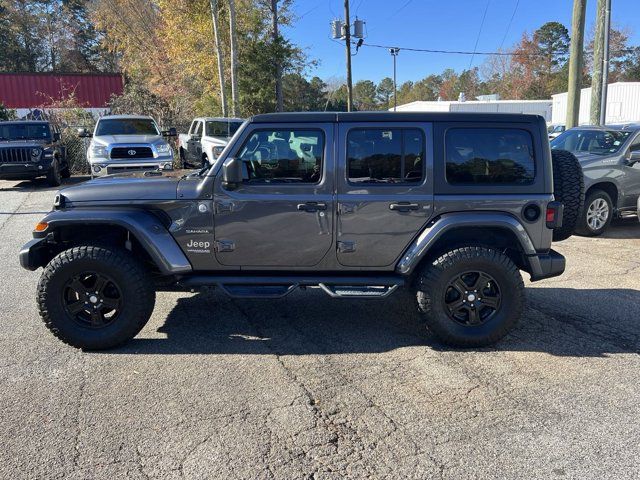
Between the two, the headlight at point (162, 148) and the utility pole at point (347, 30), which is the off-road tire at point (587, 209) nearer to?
the headlight at point (162, 148)

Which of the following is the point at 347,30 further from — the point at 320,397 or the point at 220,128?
the point at 320,397

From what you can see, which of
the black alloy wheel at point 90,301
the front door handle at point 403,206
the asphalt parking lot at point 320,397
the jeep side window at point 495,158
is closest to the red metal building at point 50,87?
the asphalt parking lot at point 320,397

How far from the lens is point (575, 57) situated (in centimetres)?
1234

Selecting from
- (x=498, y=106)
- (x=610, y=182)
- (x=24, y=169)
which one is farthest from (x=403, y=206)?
(x=498, y=106)

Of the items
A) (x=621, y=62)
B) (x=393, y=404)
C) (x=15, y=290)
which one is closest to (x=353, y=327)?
(x=393, y=404)

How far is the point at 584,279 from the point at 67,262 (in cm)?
568

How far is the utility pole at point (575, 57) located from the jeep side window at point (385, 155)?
32.6ft

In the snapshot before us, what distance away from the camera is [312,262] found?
443cm

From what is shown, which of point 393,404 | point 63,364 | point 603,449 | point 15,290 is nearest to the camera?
point 603,449

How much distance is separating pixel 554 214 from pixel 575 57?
9.78 m

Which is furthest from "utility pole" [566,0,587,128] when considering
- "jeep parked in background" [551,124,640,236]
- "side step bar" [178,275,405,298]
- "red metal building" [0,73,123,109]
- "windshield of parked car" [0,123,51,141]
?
"red metal building" [0,73,123,109]

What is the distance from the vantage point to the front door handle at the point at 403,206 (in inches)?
170

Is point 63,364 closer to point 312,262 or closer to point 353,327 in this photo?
point 312,262

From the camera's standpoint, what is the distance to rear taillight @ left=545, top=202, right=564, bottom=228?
435 centimetres
